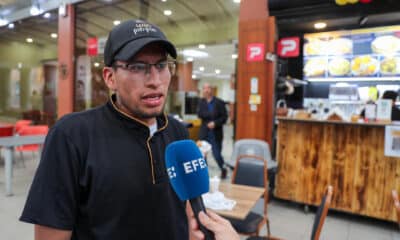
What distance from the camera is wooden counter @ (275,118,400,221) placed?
3.46m

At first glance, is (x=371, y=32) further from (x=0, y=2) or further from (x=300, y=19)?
(x=0, y=2)

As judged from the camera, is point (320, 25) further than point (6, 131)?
No

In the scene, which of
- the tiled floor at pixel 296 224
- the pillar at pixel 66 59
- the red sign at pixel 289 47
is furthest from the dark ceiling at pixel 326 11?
the pillar at pixel 66 59

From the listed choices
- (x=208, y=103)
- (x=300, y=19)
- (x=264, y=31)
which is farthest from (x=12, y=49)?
(x=300, y=19)

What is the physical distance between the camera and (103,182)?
85cm

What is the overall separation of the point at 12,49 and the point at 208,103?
8.02 meters

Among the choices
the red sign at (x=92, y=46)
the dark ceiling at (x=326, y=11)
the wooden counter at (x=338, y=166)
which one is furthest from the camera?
the red sign at (x=92, y=46)

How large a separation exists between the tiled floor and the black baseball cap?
7.91 feet

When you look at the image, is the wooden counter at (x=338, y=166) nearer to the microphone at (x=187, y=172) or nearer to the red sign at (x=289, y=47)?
the red sign at (x=289, y=47)

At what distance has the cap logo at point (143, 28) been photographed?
0.89 meters

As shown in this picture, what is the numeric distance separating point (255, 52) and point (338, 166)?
216 cm

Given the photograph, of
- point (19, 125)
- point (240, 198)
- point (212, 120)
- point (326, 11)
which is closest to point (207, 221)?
point (240, 198)

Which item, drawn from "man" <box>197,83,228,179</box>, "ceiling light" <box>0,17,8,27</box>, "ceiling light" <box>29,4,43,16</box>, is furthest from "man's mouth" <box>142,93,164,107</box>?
"ceiling light" <box>0,17,8,27</box>

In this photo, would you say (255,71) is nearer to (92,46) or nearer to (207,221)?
(207,221)
